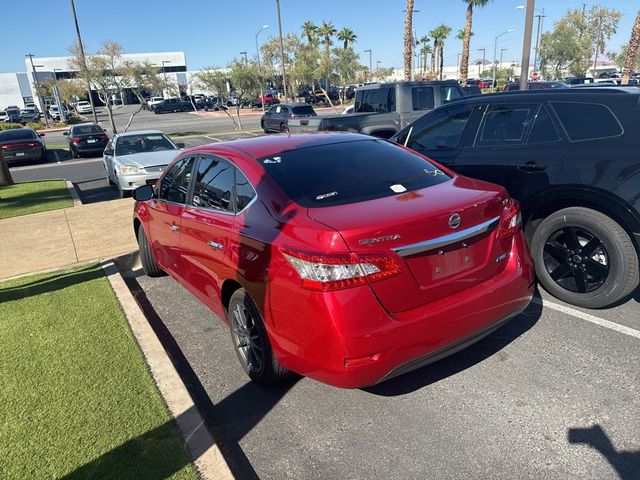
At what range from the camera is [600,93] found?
4.20 m

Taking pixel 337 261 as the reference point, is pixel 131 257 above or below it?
below

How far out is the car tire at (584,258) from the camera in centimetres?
388

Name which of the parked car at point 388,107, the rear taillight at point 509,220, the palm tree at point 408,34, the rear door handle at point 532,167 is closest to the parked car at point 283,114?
the palm tree at point 408,34

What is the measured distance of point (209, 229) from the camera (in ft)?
11.8

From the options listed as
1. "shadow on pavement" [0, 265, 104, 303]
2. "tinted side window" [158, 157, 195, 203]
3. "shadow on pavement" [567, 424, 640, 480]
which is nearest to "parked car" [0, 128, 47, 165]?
"shadow on pavement" [0, 265, 104, 303]

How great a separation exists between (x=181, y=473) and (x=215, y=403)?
2.68ft

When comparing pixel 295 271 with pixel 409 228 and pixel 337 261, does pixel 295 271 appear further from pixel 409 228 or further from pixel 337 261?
pixel 409 228

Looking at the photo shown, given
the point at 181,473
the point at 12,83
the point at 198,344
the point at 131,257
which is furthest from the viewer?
the point at 12,83

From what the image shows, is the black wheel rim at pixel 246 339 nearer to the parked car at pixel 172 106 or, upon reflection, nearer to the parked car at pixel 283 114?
the parked car at pixel 283 114

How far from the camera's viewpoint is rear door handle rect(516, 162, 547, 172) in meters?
4.33

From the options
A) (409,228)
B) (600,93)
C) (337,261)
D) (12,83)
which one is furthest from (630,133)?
(12,83)

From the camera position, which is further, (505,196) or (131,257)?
(131,257)

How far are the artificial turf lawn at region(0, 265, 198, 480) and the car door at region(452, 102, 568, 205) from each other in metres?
3.57

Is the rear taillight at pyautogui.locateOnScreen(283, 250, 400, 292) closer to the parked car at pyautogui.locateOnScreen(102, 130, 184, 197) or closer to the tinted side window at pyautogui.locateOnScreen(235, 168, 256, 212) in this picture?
the tinted side window at pyautogui.locateOnScreen(235, 168, 256, 212)
